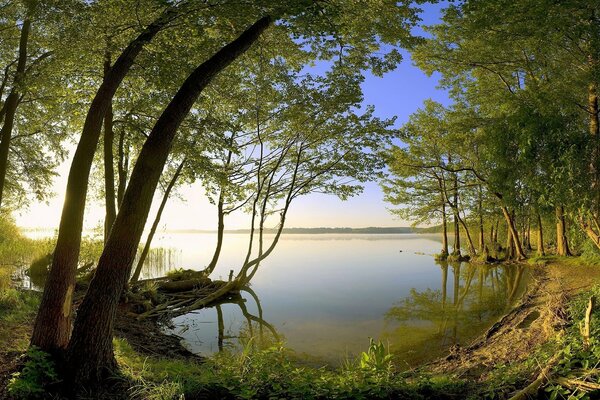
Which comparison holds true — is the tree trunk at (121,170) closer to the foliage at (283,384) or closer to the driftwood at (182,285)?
the driftwood at (182,285)

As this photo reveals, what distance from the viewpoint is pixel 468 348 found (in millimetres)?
7285

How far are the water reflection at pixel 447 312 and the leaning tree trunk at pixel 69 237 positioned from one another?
5.49 metres

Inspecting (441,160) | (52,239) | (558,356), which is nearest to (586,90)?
(441,160)

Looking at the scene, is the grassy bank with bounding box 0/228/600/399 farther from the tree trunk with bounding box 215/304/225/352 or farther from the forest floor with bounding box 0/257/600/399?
the tree trunk with bounding box 215/304/225/352

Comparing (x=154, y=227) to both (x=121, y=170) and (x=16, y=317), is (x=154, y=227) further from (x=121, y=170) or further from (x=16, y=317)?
(x=16, y=317)

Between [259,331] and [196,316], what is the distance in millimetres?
2579

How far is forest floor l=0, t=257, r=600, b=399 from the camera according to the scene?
4.67 meters

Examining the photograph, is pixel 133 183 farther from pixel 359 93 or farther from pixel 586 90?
pixel 586 90

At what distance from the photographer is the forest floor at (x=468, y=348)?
4668 mm

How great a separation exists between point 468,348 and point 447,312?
4.45 meters

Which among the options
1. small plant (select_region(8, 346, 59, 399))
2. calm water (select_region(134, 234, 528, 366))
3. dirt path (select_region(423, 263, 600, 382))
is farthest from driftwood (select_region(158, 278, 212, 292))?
dirt path (select_region(423, 263, 600, 382))

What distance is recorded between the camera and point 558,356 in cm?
456

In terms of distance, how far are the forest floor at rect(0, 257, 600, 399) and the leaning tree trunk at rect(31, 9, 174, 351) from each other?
0.51 m

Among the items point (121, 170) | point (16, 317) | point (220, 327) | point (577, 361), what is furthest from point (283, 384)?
point (121, 170)
